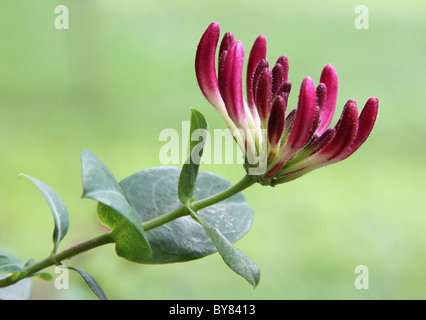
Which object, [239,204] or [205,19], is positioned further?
[205,19]

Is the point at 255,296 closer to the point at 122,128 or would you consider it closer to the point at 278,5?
the point at 122,128

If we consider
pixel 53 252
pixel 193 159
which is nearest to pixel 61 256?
pixel 53 252

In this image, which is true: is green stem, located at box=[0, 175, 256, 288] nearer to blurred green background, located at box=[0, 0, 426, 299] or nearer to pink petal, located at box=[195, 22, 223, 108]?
pink petal, located at box=[195, 22, 223, 108]

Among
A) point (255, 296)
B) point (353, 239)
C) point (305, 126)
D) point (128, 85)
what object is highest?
point (128, 85)

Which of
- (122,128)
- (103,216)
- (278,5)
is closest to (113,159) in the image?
(122,128)

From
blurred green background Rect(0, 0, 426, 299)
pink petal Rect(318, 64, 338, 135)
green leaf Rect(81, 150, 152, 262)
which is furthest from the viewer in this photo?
blurred green background Rect(0, 0, 426, 299)

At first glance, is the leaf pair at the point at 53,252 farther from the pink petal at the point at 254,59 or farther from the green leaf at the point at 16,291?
the pink petal at the point at 254,59

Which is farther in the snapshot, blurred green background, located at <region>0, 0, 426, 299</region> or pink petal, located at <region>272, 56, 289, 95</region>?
blurred green background, located at <region>0, 0, 426, 299</region>

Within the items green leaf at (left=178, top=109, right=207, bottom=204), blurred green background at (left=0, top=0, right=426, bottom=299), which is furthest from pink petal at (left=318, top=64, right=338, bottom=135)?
blurred green background at (left=0, top=0, right=426, bottom=299)
